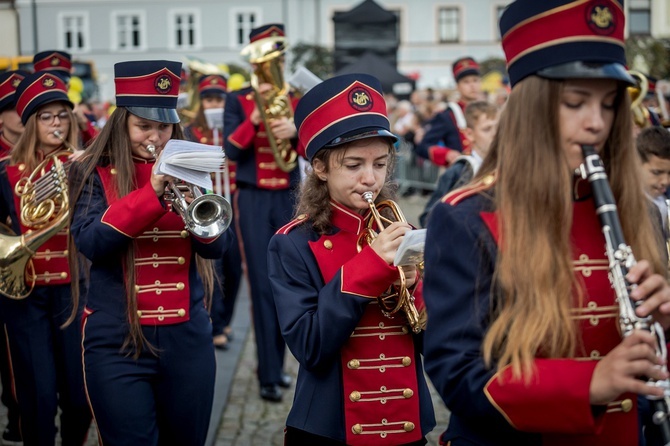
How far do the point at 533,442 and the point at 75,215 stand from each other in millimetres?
2559

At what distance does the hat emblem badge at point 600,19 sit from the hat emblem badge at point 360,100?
1.33 meters

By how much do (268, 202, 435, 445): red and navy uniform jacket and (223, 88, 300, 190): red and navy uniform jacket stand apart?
3.74 metres

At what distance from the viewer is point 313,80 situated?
21.5 ft

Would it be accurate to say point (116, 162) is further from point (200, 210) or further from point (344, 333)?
point (344, 333)

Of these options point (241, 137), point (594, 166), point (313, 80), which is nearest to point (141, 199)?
point (594, 166)

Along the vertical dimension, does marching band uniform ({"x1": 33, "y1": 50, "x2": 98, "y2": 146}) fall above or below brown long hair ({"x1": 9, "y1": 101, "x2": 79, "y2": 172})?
above

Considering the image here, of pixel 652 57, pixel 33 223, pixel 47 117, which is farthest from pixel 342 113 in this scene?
pixel 652 57

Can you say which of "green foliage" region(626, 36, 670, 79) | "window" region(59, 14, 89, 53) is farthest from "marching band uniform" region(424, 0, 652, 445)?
"window" region(59, 14, 89, 53)

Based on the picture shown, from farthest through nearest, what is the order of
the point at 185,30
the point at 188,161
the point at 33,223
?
1. the point at 185,30
2. the point at 33,223
3. the point at 188,161

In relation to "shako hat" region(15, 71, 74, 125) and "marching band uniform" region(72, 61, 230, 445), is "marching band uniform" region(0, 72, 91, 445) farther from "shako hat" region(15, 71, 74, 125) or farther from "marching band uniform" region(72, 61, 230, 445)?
"marching band uniform" region(72, 61, 230, 445)

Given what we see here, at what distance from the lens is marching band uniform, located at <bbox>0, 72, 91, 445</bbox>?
17.4 ft

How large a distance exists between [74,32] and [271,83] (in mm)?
53262

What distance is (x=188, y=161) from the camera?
12.6 feet

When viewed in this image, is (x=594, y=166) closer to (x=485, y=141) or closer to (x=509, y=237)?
(x=509, y=237)
